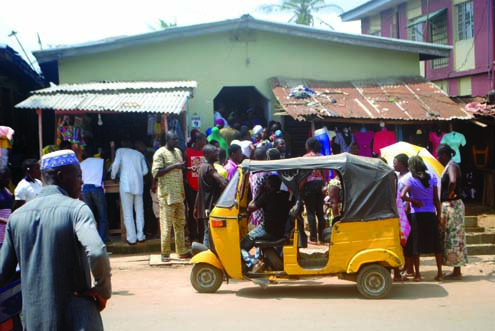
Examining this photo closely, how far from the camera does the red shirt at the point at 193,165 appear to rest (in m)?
11.5

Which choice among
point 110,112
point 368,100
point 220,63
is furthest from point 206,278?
point 220,63

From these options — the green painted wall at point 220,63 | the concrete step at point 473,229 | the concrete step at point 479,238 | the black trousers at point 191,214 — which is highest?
the green painted wall at point 220,63

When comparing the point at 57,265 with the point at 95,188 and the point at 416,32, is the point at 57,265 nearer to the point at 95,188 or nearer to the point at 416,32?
the point at 95,188

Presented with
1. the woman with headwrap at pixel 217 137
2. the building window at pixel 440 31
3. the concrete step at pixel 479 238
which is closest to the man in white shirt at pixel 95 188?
the woman with headwrap at pixel 217 137

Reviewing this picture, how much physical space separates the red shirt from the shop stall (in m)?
0.61

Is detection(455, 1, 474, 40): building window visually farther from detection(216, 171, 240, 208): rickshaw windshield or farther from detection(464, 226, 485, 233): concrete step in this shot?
detection(216, 171, 240, 208): rickshaw windshield

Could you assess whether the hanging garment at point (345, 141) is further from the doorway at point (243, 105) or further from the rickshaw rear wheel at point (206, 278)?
the rickshaw rear wheel at point (206, 278)

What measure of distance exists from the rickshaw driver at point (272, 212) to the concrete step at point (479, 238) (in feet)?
15.7

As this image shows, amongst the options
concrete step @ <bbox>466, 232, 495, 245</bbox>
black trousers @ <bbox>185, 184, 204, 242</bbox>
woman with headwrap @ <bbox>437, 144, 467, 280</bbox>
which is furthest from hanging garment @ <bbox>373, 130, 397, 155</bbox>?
woman with headwrap @ <bbox>437, 144, 467, 280</bbox>

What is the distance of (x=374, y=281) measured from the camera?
7938 millimetres

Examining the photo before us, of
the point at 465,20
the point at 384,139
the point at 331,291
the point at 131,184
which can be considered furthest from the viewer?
the point at 465,20

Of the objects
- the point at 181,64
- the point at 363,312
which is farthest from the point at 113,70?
the point at 363,312

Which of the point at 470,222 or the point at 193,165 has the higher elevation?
the point at 193,165

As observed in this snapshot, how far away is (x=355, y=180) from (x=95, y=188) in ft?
16.5
